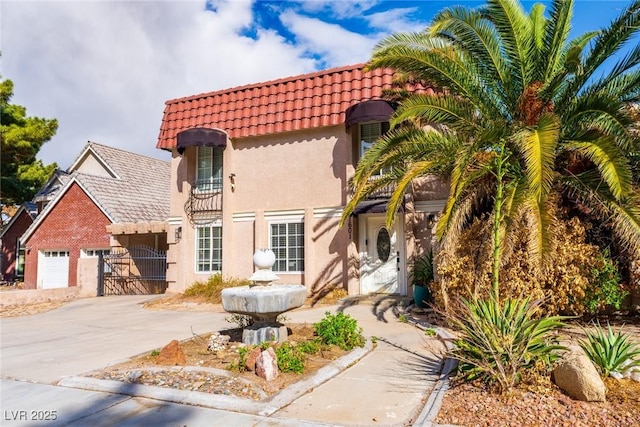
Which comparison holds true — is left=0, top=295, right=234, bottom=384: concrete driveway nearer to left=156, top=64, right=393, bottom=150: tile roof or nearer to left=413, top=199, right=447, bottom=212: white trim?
left=413, top=199, right=447, bottom=212: white trim

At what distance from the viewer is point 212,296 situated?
14977 mm

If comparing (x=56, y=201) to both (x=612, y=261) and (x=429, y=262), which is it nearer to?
(x=429, y=262)

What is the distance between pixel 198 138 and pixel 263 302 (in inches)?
389

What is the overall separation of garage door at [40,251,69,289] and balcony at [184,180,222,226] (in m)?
9.79

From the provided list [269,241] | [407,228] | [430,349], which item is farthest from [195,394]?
[269,241]

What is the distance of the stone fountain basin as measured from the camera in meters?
7.36

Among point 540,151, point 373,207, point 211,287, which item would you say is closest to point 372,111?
point 373,207

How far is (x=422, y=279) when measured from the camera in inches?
468

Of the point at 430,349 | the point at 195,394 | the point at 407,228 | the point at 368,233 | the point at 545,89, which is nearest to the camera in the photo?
the point at 195,394

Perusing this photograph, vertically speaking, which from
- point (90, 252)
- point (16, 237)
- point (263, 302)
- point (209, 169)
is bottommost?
point (263, 302)

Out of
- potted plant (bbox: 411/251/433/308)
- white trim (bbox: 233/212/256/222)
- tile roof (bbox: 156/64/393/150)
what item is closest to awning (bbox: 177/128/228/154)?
tile roof (bbox: 156/64/393/150)

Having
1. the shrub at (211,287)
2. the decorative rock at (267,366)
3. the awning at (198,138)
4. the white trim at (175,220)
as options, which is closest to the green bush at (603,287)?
the decorative rock at (267,366)

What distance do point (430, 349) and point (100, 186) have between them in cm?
1995

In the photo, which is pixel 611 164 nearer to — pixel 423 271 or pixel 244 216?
pixel 423 271
